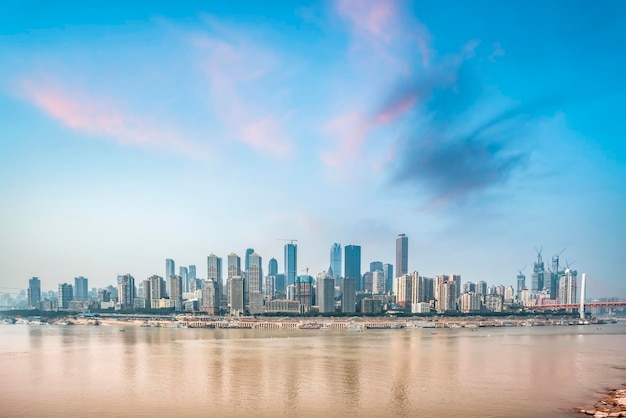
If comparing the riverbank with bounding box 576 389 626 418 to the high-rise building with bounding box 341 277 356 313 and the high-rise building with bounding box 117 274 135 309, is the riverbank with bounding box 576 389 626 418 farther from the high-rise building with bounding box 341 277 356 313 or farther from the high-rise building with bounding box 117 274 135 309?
the high-rise building with bounding box 117 274 135 309

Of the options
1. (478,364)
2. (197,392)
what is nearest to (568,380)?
(478,364)

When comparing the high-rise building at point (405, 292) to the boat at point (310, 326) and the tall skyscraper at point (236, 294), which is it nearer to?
the tall skyscraper at point (236, 294)

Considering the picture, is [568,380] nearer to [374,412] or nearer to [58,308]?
[374,412]

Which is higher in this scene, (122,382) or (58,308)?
(122,382)

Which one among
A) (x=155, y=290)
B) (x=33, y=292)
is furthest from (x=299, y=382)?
(x=33, y=292)

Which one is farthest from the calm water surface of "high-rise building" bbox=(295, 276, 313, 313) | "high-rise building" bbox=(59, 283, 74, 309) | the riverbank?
"high-rise building" bbox=(59, 283, 74, 309)

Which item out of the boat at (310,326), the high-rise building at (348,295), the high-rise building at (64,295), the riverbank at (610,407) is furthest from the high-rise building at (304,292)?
the riverbank at (610,407)

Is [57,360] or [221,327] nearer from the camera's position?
[57,360]
